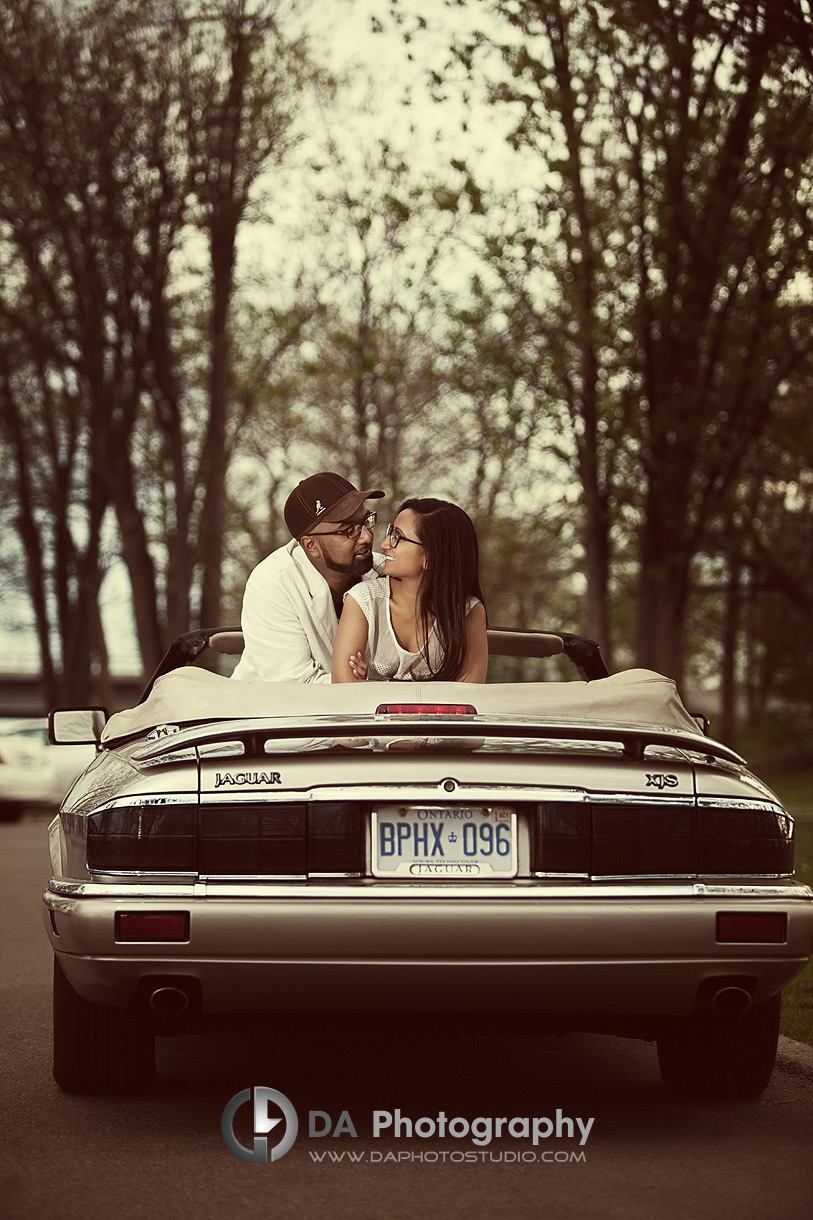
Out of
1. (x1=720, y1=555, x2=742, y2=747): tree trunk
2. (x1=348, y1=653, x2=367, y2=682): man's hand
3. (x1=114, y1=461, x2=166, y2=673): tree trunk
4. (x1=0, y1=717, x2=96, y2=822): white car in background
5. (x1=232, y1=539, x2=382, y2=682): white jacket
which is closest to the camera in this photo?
(x1=348, y1=653, x2=367, y2=682): man's hand

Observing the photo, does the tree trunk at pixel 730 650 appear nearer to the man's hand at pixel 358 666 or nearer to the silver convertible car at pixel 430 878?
the man's hand at pixel 358 666

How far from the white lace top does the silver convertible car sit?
953 mm

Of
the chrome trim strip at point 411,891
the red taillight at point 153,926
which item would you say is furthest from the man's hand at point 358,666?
the red taillight at point 153,926

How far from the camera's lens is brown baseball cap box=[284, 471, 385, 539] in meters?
5.56

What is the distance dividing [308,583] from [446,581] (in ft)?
1.95

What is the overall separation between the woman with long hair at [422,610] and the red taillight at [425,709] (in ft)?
2.63

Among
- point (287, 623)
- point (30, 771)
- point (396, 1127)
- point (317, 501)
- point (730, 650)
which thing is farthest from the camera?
point (730, 650)

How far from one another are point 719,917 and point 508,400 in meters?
17.2

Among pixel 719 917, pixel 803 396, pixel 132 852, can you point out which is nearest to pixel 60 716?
pixel 132 852

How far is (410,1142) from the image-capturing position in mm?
4195

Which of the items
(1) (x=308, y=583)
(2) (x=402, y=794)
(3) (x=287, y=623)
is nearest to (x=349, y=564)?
(1) (x=308, y=583)

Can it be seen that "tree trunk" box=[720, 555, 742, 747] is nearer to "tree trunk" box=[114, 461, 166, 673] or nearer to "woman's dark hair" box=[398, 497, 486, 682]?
"tree trunk" box=[114, 461, 166, 673]

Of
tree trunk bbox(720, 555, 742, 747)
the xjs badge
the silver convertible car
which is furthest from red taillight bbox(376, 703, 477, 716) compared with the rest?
tree trunk bbox(720, 555, 742, 747)

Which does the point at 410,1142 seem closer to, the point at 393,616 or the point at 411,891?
the point at 411,891
